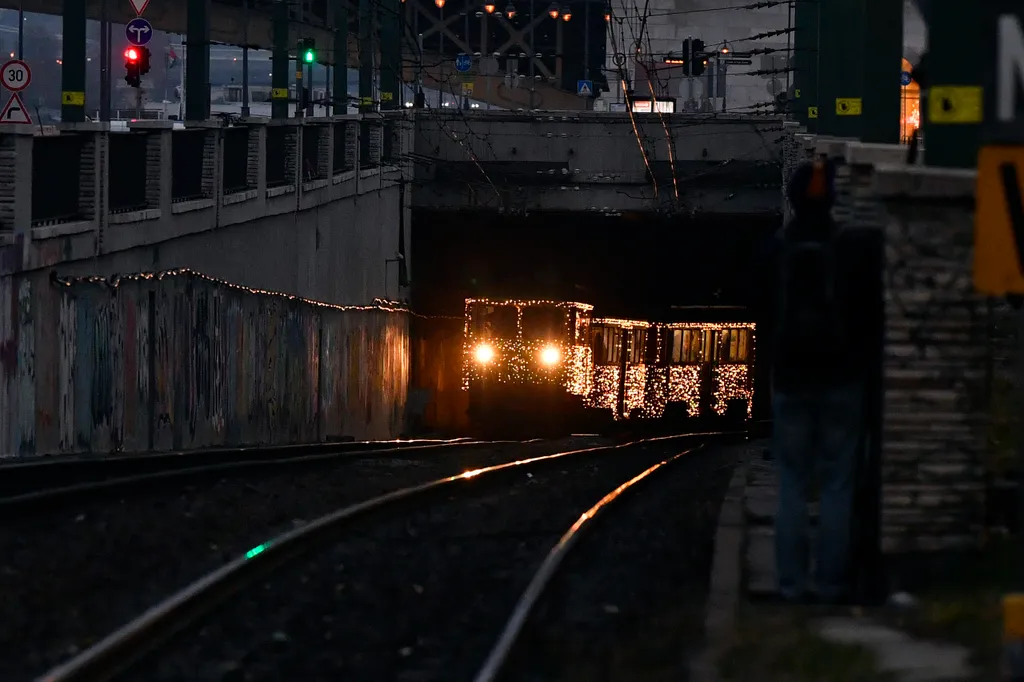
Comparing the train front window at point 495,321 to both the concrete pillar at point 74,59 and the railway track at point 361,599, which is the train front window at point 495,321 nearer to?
the concrete pillar at point 74,59

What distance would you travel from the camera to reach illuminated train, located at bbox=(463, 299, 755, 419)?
1499 inches

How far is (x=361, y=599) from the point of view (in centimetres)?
1014

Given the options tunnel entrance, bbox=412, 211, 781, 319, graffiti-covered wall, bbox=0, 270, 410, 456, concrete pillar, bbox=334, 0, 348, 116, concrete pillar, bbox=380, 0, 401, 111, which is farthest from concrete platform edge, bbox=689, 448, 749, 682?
tunnel entrance, bbox=412, 211, 781, 319

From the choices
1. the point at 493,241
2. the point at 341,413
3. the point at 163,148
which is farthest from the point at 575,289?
the point at 163,148

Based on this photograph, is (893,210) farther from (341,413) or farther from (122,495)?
(341,413)

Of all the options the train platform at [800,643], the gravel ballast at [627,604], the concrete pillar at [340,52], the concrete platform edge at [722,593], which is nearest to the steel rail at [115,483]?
the gravel ballast at [627,604]

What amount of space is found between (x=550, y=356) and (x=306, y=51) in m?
14.0

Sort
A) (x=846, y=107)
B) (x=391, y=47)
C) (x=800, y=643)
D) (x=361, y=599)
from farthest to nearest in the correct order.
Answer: (x=391, y=47)
(x=846, y=107)
(x=361, y=599)
(x=800, y=643)

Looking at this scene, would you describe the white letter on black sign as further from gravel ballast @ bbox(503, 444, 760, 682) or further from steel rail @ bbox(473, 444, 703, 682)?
steel rail @ bbox(473, 444, 703, 682)

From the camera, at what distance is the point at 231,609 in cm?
970

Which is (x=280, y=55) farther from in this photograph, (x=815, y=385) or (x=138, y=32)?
(x=815, y=385)

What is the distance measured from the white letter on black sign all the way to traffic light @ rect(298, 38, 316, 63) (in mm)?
43156

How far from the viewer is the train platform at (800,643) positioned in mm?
7176

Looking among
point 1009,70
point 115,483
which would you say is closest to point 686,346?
point 115,483
